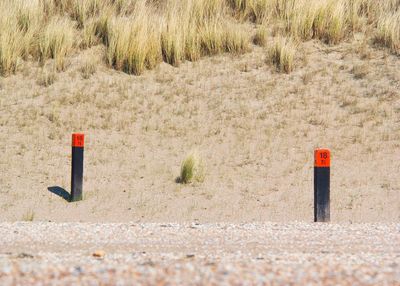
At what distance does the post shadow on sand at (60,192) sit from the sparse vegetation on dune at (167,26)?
5172 mm

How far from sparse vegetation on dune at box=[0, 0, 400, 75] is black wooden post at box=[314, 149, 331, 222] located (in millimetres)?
8419

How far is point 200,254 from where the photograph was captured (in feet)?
25.4

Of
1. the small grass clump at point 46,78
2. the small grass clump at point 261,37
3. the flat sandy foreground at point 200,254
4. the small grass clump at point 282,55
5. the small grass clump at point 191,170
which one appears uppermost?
the small grass clump at point 261,37

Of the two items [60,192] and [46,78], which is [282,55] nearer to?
[46,78]

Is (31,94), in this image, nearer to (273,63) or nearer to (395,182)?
(273,63)

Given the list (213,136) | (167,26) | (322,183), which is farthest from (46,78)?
(322,183)

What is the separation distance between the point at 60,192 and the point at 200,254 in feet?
22.4

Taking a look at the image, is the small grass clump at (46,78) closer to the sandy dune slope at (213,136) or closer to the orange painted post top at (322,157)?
the sandy dune slope at (213,136)

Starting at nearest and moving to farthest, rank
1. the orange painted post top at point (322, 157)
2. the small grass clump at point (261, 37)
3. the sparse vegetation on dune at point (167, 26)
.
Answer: the orange painted post top at point (322, 157)
the sparse vegetation on dune at point (167, 26)
the small grass clump at point (261, 37)

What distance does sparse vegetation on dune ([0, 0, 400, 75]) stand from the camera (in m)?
19.5

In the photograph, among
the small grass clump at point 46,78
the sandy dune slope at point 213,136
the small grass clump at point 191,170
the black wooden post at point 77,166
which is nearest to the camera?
the black wooden post at point 77,166

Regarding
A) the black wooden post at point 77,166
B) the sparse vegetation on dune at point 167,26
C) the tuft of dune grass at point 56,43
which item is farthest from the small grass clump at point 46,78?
the black wooden post at point 77,166

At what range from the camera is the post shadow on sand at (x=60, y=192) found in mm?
13938

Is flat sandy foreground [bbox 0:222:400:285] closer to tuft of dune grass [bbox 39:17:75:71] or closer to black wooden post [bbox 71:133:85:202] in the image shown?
black wooden post [bbox 71:133:85:202]
